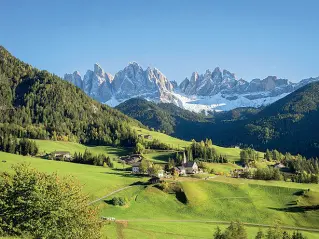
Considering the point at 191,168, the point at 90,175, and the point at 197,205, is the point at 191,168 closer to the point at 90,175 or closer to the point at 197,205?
the point at 90,175

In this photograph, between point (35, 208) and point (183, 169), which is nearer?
point (35, 208)

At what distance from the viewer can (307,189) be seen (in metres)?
140

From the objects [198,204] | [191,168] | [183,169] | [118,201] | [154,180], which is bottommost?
[198,204]

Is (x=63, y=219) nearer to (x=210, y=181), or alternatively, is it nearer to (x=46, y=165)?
(x=210, y=181)

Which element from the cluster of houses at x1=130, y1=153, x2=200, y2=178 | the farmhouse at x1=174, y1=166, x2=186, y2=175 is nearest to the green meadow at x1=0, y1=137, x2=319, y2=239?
the cluster of houses at x1=130, y1=153, x2=200, y2=178

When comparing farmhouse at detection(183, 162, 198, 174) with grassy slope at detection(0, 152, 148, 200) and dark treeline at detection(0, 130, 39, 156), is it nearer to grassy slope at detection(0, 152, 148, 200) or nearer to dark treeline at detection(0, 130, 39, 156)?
grassy slope at detection(0, 152, 148, 200)

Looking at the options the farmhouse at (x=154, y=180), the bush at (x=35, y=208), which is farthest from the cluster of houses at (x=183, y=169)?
the bush at (x=35, y=208)

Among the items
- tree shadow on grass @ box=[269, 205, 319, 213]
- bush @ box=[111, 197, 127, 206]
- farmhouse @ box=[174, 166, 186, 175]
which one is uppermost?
farmhouse @ box=[174, 166, 186, 175]

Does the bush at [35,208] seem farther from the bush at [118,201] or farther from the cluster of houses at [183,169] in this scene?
the cluster of houses at [183,169]

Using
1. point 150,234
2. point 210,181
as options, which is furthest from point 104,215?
point 210,181

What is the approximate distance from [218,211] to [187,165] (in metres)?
64.3

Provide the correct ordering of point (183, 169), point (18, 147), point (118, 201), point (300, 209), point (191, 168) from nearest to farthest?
point (118, 201)
point (300, 209)
point (183, 169)
point (191, 168)
point (18, 147)

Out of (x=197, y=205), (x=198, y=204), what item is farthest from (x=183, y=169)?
(x=197, y=205)

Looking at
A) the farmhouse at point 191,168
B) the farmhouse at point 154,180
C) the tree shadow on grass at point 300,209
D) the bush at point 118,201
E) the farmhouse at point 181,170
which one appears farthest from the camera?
the farmhouse at point 191,168
